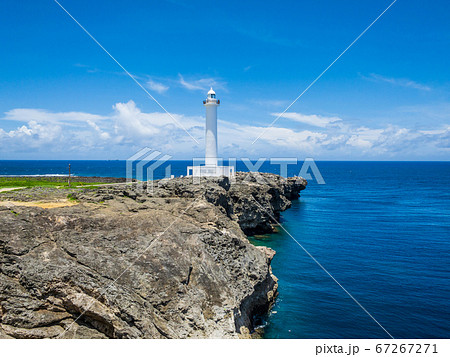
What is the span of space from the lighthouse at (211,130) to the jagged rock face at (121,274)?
20.5 meters

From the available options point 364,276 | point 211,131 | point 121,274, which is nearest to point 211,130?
point 211,131

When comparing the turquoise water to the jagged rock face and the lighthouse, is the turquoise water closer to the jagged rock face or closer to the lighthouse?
the jagged rock face

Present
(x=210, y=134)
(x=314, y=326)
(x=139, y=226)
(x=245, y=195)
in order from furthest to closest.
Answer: (x=245, y=195)
(x=210, y=134)
(x=314, y=326)
(x=139, y=226)

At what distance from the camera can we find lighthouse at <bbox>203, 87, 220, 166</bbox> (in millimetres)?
38562

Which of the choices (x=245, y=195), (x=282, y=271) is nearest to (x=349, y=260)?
(x=282, y=271)

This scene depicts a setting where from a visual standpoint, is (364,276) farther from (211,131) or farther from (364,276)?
(211,131)

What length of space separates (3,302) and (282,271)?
21.9 metres

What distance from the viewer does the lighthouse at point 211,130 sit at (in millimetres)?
38562

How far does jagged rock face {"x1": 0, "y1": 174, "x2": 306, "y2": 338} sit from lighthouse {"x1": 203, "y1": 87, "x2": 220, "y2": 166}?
20536 millimetres

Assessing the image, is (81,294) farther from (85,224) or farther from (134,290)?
(85,224)

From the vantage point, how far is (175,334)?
1212 cm

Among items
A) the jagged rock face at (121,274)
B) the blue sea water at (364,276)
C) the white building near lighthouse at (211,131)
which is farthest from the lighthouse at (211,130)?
the jagged rock face at (121,274)

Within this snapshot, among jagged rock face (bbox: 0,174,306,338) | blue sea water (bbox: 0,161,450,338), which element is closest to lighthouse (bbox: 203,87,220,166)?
blue sea water (bbox: 0,161,450,338)

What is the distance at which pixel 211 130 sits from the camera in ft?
127
